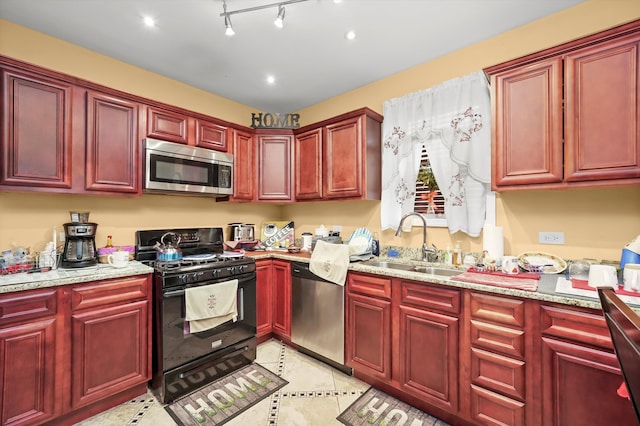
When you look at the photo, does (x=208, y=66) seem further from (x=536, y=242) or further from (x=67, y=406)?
(x=536, y=242)

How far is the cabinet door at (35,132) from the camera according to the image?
6.02 ft

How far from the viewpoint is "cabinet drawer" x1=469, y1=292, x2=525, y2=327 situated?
1539mm

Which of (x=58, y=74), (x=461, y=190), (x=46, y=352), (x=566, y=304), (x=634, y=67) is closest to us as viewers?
(x=566, y=304)

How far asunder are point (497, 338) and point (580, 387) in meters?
0.37

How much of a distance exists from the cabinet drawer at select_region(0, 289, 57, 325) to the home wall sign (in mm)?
2378

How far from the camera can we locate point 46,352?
1.71 meters

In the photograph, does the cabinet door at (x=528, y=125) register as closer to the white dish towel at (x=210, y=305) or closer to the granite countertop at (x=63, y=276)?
the white dish towel at (x=210, y=305)

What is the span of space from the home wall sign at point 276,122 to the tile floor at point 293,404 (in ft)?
8.23

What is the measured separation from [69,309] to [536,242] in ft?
10.5

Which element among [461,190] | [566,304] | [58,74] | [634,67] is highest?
[58,74]

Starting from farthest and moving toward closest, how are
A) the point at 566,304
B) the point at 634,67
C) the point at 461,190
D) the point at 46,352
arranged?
the point at 461,190 → the point at 46,352 → the point at 634,67 → the point at 566,304

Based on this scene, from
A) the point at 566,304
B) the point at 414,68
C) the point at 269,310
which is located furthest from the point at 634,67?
the point at 269,310

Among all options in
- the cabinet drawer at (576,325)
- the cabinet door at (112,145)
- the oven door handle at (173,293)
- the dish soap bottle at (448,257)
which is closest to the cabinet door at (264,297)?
the oven door handle at (173,293)

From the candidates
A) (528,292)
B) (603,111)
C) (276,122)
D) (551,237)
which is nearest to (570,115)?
(603,111)
